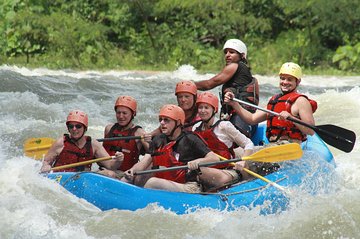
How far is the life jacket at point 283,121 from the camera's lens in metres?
6.90

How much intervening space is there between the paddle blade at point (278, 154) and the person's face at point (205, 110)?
0.47m

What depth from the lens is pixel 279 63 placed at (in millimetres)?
17891

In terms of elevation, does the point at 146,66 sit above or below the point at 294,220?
above

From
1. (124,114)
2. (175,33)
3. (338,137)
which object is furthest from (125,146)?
(175,33)

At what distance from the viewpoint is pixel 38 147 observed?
7.65m

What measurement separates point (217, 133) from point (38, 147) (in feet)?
6.22

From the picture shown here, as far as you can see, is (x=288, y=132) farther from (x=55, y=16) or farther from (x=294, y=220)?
(x=55, y=16)

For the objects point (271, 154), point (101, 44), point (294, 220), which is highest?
point (101, 44)

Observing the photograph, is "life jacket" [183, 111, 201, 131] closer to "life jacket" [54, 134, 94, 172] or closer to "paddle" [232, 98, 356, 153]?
"paddle" [232, 98, 356, 153]

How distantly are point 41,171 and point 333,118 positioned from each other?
530 centimetres

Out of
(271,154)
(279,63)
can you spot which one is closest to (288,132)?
(271,154)

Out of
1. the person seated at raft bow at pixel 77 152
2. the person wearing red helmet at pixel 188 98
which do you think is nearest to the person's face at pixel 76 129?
the person seated at raft bow at pixel 77 152

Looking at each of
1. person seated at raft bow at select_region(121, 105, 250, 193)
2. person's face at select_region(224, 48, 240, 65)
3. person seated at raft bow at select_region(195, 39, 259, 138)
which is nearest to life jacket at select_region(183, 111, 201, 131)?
person seated at raft bow at select_region(195, 39, 259, 138)

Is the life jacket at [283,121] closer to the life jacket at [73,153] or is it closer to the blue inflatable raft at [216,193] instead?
the blue inflatable raft at [216,193]
